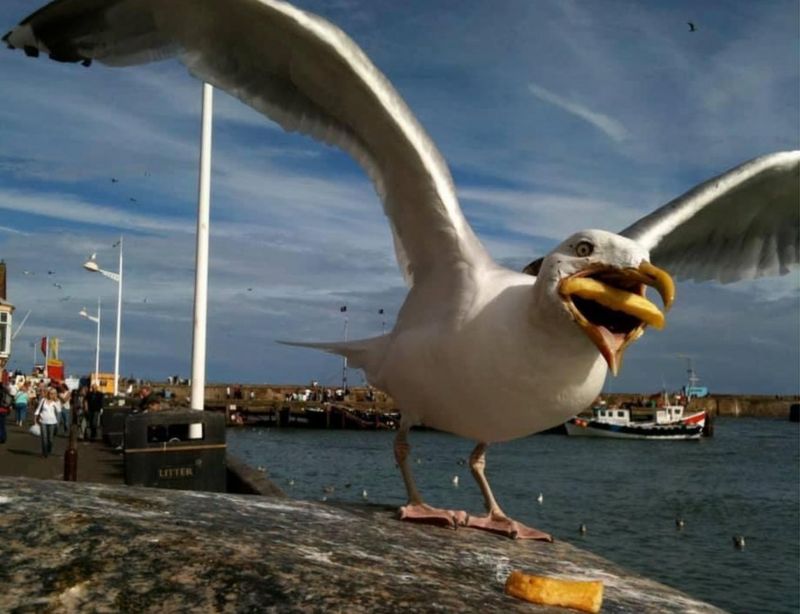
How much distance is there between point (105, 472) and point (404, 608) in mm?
12831

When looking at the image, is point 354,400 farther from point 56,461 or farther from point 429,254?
point 429,254

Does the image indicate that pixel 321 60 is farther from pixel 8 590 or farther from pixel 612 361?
pixel 8 590

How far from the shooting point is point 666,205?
5.74 metres

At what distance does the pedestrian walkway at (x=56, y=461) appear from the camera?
45.5 ft

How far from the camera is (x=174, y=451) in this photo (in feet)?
34.6

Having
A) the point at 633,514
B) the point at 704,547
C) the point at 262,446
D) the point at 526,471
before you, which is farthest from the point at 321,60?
the point at 262,446

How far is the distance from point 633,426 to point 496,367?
189 feet

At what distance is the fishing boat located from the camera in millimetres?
60094

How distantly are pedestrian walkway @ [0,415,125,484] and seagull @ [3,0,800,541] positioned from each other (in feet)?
25.4

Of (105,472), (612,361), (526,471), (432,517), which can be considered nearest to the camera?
(612,361)

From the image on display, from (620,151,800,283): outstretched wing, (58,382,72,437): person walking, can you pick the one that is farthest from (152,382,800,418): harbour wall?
(620,151,800,283): outstretched wing

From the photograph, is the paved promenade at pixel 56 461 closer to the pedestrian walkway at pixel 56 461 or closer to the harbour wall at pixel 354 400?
the pedestrian walkway at pixel 56 461

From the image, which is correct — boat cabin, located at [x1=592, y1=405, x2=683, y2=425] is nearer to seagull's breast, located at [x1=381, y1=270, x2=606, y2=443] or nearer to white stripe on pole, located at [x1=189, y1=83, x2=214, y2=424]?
white stripe on pole, located at [x1=189, y1=83, x2=214, y2=424]

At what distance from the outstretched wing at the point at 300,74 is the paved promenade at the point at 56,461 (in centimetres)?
778
